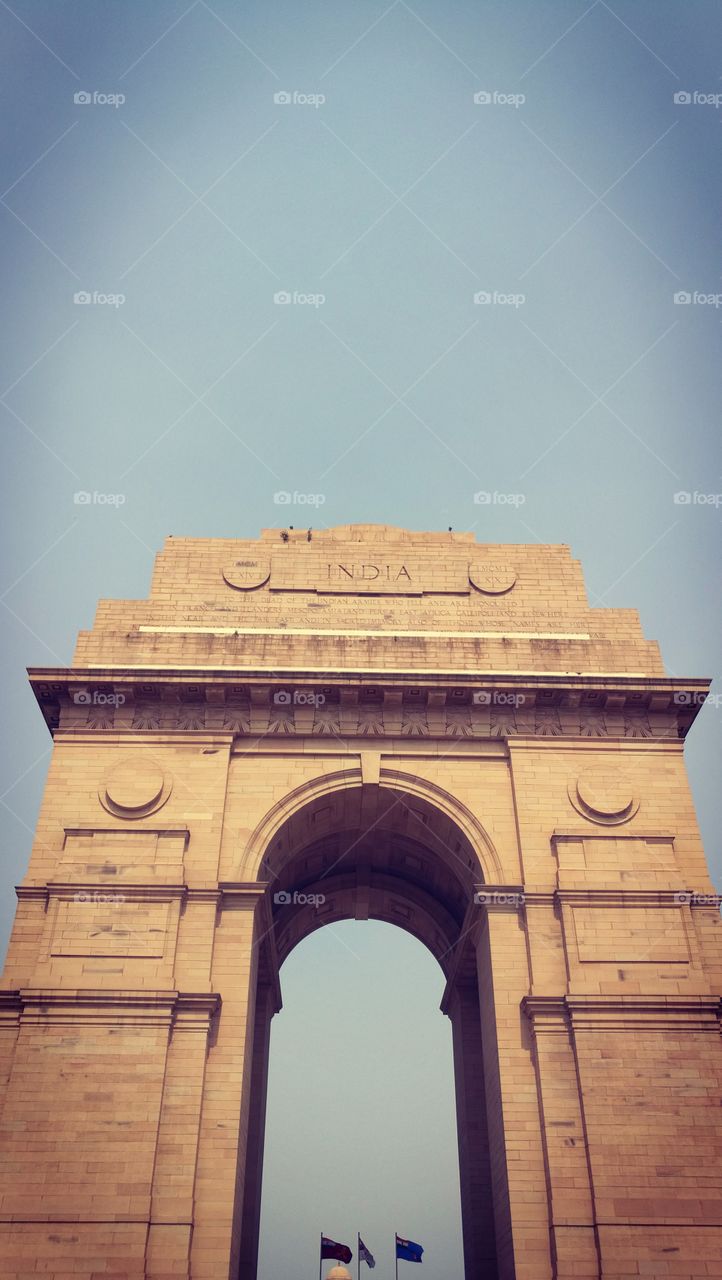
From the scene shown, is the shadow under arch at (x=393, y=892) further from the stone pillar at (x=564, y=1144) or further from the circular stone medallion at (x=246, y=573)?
the circular stone medallion at (x=246, y=573)

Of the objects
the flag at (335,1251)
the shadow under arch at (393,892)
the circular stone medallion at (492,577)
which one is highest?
the circular stone medallion at (492,577)

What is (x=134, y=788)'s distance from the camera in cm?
2520

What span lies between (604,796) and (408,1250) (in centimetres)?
1560

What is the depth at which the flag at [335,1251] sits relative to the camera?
29.9 metres

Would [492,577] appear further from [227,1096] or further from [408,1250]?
[408,1250]

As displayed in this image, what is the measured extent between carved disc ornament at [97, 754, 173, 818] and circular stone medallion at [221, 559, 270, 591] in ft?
20.4

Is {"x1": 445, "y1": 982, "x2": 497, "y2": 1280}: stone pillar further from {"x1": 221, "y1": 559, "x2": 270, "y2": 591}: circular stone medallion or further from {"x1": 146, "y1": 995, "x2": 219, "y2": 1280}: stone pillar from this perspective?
{"x1": 221, "y1": 559, "x2": 270, "y2": 591}: circular stone medallion

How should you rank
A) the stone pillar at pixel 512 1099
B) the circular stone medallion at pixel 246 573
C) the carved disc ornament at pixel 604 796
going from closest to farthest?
the stone pillar at pixel 512 1099, the carved disc ornament at pixel 604 796, the circular stone medallion at pixel 246 573

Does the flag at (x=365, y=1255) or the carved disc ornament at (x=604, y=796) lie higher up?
the carved disc ornament at (x=604, y=796)

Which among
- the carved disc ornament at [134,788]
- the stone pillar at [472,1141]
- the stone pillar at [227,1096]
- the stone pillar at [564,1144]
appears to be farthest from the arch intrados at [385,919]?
the stone pillar at [564,1144]

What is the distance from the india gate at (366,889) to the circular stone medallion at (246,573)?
0.16 m

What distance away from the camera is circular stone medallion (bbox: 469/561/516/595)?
29.7 metres

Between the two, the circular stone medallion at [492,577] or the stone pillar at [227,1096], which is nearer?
the stone pillar at [227,1096]

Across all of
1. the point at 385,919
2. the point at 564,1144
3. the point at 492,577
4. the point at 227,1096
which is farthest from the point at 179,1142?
the point at 492,577
